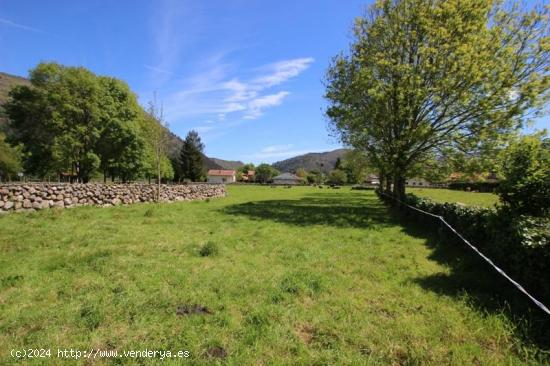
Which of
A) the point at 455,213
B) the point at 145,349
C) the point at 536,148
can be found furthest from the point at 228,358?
the point at 455,213

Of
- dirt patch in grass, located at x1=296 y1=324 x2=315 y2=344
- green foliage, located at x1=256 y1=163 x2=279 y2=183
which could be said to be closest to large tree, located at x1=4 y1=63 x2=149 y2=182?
dirt patch in grass, located at x1=296 y1=324 x2=315 y2=344

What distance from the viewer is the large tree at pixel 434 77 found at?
46.9ft

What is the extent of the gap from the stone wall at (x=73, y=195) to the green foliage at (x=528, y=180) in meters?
18.1

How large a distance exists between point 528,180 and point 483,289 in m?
2.59

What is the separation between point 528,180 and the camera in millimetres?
6406

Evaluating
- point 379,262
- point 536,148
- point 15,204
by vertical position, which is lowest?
point 379,262

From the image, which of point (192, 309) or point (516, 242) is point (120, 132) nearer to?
point (192, 309)

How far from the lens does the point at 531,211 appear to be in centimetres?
668

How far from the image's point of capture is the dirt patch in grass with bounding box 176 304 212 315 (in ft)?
15.4

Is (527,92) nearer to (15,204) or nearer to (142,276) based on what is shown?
(142,276)

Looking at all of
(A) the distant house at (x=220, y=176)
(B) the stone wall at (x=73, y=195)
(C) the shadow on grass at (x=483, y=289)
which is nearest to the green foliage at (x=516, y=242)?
(C) the shadow on grass at (x=483, y=289)

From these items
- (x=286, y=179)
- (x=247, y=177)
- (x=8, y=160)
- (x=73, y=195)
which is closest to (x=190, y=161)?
(x=8, y=160)

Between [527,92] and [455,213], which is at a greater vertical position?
[527,92]

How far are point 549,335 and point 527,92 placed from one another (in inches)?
564
